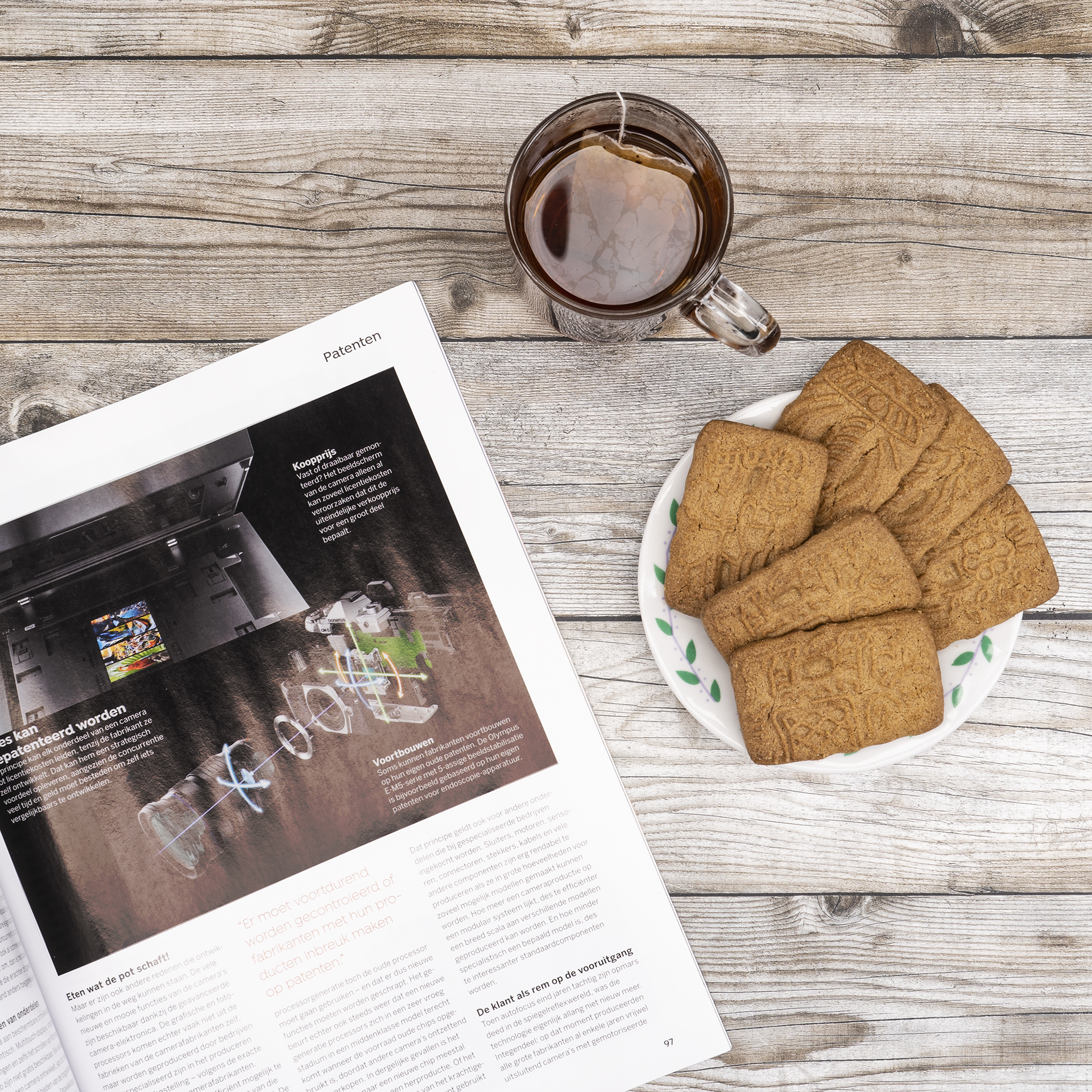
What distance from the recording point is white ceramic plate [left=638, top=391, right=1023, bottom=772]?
25.8 inches

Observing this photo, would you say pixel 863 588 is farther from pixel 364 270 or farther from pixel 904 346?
pixel 364 270

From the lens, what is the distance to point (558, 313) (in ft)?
2.18

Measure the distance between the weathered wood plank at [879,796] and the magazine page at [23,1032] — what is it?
525mm

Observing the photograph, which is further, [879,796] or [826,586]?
[879,796]

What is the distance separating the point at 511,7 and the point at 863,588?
59 cm

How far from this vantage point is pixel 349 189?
0.72 m

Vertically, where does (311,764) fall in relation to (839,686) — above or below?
above

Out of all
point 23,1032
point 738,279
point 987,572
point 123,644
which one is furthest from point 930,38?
point 23,1032

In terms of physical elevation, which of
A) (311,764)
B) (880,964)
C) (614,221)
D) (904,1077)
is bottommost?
(904,1077)

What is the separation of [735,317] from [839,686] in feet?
0.97

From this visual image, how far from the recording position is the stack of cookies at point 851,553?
2.01 feet

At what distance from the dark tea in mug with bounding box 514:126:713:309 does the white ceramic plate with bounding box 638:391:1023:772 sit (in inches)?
5.5

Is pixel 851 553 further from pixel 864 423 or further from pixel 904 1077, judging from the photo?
pixel 904 1077

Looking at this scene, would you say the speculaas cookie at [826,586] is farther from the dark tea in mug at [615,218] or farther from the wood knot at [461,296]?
the wood knot at [461,296]
